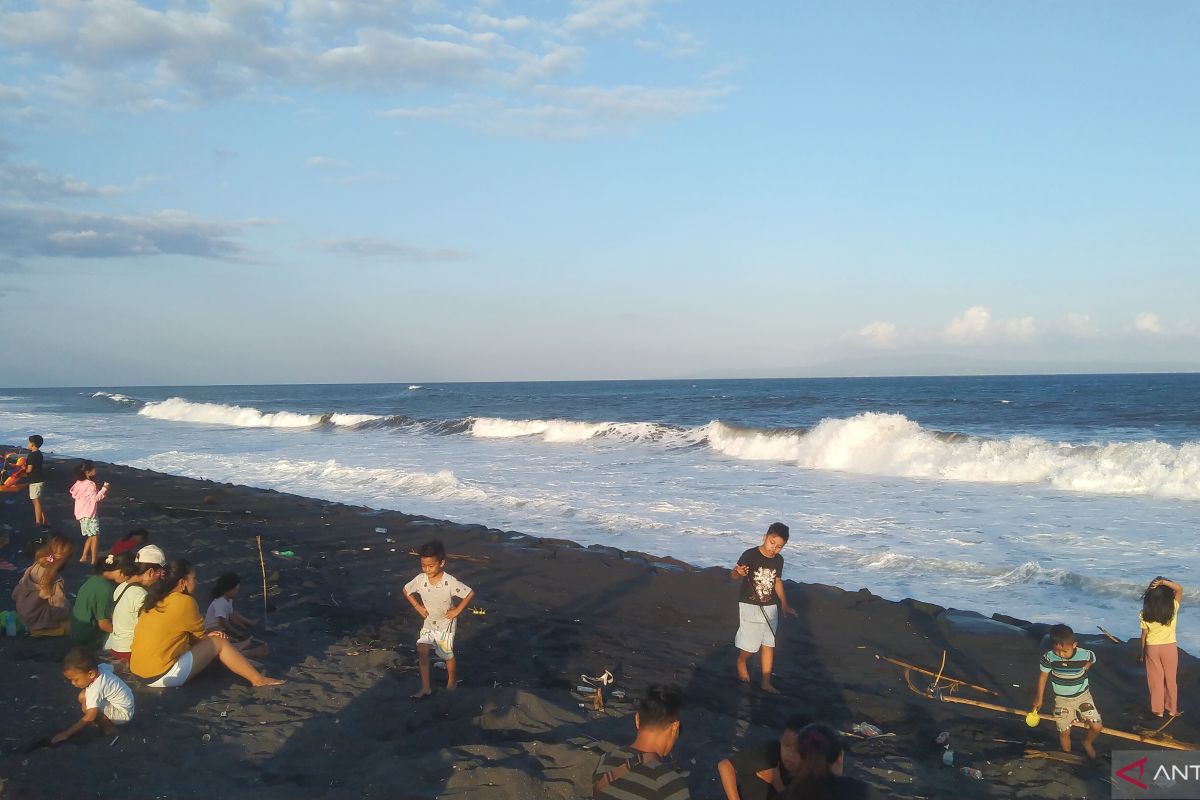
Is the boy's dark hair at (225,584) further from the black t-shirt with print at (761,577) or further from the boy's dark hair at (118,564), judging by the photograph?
the black t-shirt with print at (761,577)

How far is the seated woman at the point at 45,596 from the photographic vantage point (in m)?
7.02

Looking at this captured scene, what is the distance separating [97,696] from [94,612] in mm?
1751

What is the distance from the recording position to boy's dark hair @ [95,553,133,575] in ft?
22.1

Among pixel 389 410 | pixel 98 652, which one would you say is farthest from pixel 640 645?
pixel 389 410

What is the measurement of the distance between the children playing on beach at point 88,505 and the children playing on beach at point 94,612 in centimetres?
432

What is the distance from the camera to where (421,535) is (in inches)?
512

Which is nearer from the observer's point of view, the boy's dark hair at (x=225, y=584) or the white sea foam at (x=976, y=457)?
the boy's dark hair at (x=225, y=584)

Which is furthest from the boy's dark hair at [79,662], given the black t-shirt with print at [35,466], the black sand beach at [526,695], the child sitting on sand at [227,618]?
the black t-shirt with print at [35,466]

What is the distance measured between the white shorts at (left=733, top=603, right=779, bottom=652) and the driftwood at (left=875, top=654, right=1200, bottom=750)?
1.34 metres

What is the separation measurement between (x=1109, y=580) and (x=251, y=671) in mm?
9870

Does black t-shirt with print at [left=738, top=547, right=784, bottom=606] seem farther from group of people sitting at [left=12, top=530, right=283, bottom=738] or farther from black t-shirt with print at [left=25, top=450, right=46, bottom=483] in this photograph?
black t-shirt with print at [left=25, top=450, right=46, bottom=483]

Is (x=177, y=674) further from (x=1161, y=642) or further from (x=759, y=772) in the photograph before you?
(x=1161, y=642)

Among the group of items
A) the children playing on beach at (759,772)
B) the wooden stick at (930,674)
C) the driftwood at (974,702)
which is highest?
the children playing on beach at (759,772)
